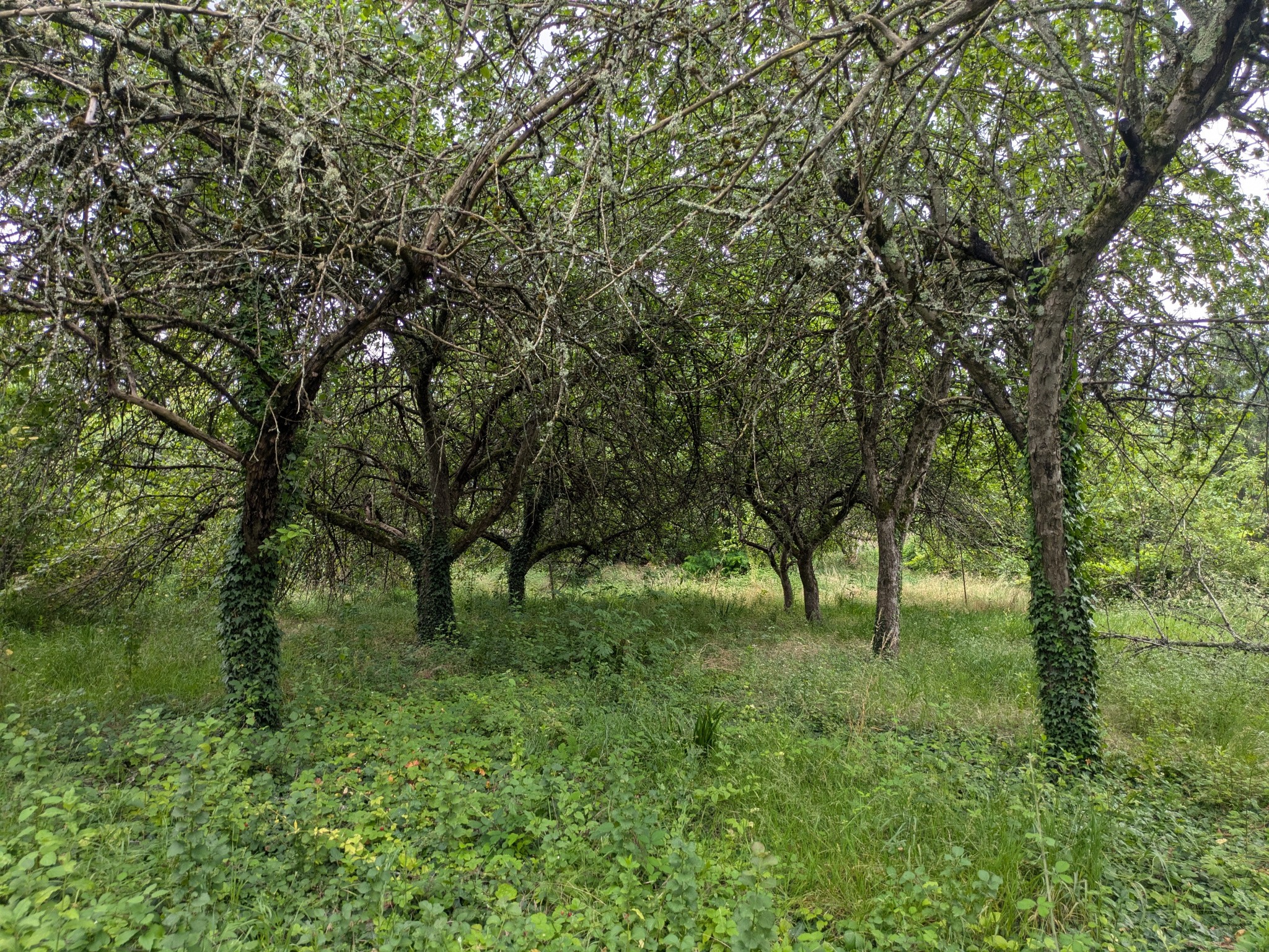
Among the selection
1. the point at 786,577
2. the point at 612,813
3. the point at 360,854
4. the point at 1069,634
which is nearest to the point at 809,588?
the point at 786,577

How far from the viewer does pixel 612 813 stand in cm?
325

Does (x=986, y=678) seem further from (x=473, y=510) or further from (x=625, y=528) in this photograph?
(x=473, y=510)

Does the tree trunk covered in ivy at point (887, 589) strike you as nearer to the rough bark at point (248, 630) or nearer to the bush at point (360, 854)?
the bush at point (360, 854)

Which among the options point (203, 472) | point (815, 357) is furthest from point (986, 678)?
point (203, 472)

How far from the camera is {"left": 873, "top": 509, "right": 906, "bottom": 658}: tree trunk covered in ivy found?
8.08 meters

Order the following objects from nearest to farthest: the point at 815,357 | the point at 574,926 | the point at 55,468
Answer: the point at 574,926 < the point at 55,468 < the point at 815,357

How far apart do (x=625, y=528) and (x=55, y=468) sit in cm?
Result: 623

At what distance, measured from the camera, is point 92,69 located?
341 centimetres

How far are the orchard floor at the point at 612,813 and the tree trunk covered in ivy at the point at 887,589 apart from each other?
1567 mm

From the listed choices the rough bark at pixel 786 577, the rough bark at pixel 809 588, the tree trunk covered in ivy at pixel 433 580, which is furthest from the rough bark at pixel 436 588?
the rough bark at pixel 786 577

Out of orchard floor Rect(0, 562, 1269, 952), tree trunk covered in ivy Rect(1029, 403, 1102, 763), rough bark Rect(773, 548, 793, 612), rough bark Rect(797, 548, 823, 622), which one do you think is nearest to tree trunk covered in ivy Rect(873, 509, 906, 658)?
orchard floor Rect(0, 562, 1269, 952)

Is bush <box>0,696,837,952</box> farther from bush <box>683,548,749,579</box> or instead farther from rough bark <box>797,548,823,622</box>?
rough bark <box>797,548,823,622</box>

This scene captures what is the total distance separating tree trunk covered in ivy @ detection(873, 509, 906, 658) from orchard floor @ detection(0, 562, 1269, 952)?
5.14 ft

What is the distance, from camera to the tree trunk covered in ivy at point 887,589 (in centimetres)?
808
